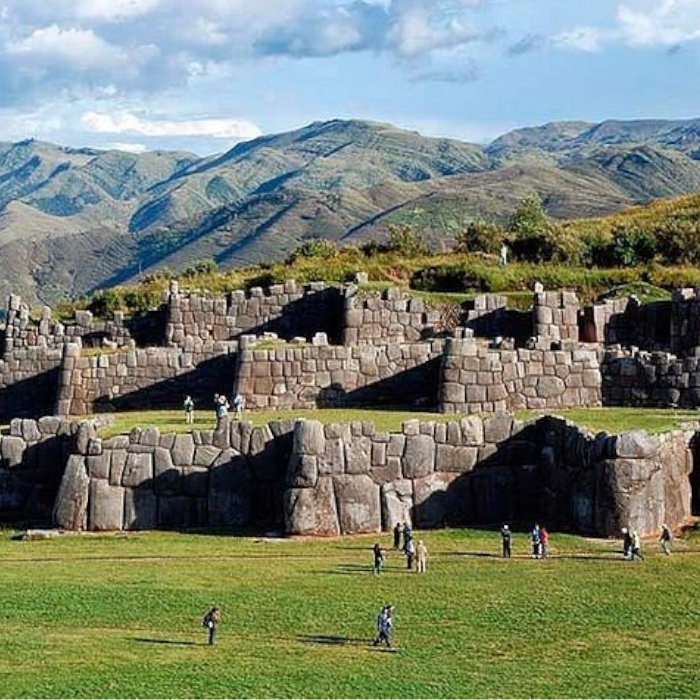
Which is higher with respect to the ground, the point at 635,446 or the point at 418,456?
the point at 635,446

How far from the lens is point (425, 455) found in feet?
89.7

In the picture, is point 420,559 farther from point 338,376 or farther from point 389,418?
point 338,376

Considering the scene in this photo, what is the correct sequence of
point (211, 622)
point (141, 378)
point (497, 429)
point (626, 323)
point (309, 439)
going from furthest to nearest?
point (626, 323) → point (141, 378) → point (497, 429) → point (309, 439) → point (211, 622)

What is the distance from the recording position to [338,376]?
115 ft

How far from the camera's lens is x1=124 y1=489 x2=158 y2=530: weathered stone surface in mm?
27484

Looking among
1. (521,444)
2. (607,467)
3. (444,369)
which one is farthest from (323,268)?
(607,467)

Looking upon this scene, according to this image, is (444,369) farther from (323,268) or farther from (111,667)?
(323,268)

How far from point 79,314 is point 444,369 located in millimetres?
19521

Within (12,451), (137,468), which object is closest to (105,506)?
(137,468)

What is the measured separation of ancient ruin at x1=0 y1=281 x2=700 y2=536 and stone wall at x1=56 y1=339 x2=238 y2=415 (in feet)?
0.15

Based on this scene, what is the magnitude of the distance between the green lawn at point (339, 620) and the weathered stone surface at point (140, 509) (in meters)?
1.78

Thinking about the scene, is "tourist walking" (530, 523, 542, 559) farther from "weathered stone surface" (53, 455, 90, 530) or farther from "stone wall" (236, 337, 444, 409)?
"stone wall" (236, 337, 444, 409)

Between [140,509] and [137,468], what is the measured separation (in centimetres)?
88

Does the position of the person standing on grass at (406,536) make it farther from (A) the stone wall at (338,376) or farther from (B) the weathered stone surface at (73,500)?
(A) the stone wall at (338,376)
